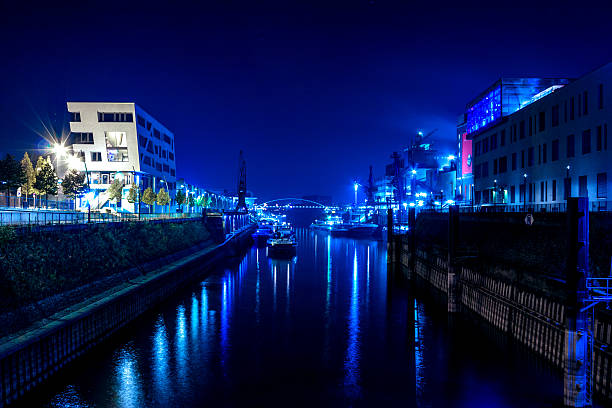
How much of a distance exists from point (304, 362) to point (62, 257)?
13.6 metres

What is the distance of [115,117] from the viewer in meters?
70.5

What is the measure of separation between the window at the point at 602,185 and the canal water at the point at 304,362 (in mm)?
12497

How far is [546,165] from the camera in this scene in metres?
39.4

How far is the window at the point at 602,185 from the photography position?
101ft

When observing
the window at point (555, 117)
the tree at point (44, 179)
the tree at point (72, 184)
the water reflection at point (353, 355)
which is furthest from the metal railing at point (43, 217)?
the window at point (555, 117)

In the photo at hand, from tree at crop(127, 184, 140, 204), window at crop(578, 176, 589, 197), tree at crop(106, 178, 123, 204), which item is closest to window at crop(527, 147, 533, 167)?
window at crop(578, 176, 589, 197)

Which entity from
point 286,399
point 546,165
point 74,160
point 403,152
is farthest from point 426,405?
point 403,152

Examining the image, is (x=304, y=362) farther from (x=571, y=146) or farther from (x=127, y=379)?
(x=571, y=146)

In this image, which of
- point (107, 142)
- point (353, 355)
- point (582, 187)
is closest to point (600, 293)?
point (353, 355)

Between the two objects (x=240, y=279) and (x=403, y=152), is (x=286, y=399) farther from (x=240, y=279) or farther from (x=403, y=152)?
(x=403, y=152)

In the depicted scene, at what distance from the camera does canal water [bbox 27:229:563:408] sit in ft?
60.7

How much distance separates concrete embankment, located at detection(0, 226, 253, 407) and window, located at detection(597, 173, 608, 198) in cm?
3038

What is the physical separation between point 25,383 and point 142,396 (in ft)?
13.4

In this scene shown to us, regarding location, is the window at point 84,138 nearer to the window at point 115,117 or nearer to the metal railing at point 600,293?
the window at point 115,117
